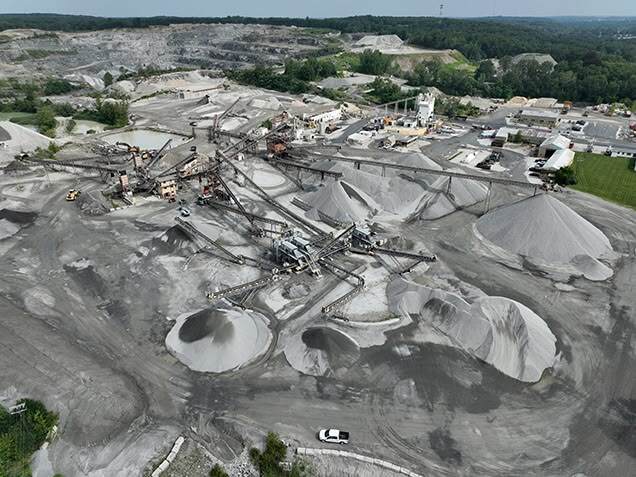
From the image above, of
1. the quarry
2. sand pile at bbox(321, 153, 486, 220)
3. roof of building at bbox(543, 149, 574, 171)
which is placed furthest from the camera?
roof of building at bbox(543, 149, 574, 171)

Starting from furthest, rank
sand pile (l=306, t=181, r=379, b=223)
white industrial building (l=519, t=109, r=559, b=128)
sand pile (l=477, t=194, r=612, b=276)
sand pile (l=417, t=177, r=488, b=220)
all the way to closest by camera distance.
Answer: white industrial building (l=519, t=109, r=559, b=128) → sand pile (l=417, t=177, r=488, b=220) → sand pile (l=306, t=181, r=379, b=223) → sand pile (l=477, t=194, r=612, b=276)

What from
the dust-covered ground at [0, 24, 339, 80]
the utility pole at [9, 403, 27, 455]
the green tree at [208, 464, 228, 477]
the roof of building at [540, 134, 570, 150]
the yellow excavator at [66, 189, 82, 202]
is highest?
the utility pole at [9, 403, 27, 455]

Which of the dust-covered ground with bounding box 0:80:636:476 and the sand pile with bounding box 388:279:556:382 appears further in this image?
the sand pile with bounding box 388:279:556:382

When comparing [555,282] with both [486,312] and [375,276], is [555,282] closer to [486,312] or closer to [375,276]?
[486,312]

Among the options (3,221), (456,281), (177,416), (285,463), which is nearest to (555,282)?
(456,281)

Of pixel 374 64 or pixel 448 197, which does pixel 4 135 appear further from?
pixel 374 64

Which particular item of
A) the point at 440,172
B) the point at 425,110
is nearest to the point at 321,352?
the point at 440,172

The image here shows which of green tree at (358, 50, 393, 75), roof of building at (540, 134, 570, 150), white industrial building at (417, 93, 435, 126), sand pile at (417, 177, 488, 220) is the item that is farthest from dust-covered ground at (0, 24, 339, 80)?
sand pile at (417, 177, 488, 220)

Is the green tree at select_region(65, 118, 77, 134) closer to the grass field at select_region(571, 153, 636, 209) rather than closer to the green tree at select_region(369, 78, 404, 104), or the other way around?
the green tree at select_region(369, 78, 404, 104)
